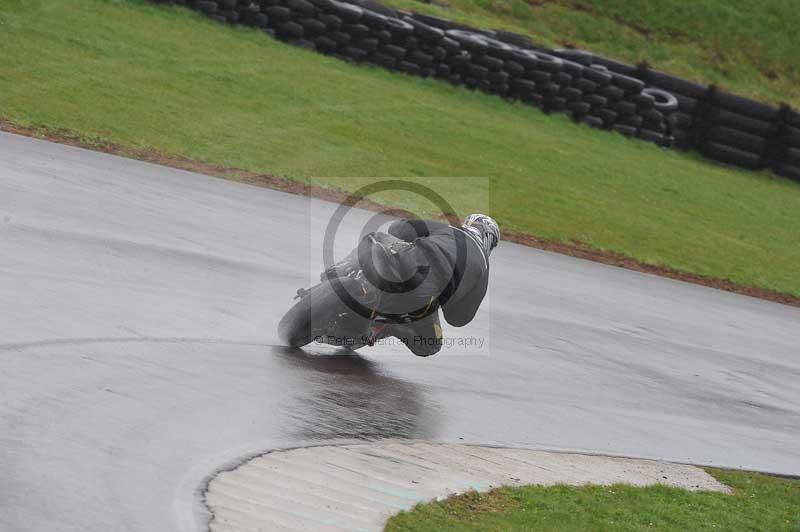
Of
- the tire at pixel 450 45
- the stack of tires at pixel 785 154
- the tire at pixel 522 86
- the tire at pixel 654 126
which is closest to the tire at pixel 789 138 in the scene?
the stack of tires at pixel 785 154

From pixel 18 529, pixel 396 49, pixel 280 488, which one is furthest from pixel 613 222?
pixel 18 529

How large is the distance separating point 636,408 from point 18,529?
621cm

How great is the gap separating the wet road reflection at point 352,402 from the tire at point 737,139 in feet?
70.9

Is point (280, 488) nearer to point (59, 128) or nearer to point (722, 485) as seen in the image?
point (722, 485)

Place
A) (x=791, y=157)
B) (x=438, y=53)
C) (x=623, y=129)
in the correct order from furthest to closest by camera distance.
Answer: (x=791, y=157)
(x=623, y=129)
(x=438, y=53)

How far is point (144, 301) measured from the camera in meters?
8.60

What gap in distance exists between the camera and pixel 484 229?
28.6 ft

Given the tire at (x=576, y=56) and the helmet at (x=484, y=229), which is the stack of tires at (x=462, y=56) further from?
the helmet at (x=484, y=229)

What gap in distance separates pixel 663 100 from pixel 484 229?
20.3 metres

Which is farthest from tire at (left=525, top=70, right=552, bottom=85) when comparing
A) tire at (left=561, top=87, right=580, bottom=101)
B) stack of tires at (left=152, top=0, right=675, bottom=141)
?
tire at (left=561, top=87, right=580, bottom=101)

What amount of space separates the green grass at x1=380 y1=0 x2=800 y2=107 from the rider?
972 inches

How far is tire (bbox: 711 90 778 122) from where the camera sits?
1095 inches

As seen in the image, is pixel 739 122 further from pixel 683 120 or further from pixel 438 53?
pixel 438 53

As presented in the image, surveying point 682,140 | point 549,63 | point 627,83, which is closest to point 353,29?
point 549,63
